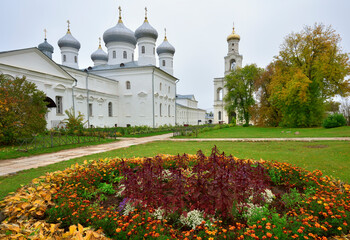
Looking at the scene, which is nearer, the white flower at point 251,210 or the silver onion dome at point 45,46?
the white flower at point 251,210

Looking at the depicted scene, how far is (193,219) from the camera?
346 centimetres

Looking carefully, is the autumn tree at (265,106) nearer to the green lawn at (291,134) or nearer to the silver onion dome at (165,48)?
the green lawn at (291,134)

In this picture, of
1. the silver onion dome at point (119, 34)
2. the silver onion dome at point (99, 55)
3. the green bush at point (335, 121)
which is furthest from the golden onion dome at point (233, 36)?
the green bush at point (335, 121)

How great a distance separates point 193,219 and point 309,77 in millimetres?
27759

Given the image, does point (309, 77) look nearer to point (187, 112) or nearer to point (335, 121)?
point (335, 121)

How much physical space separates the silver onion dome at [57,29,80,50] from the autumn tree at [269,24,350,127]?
30385 millimetres

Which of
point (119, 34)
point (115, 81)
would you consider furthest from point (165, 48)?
point (115, 81)

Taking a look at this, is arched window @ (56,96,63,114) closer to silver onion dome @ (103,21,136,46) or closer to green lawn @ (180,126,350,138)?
green lawn @ (180,126,350,138)

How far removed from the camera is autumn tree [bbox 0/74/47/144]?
37.4 feet

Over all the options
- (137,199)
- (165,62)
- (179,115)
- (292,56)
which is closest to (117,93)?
(165,62)

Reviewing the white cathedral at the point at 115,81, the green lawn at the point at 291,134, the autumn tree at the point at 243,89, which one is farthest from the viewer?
the autumn tree at the point at 243,89

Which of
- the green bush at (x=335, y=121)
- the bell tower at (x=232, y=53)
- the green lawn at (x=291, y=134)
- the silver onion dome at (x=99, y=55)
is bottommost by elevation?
the green lawn at (x=291, y=134)

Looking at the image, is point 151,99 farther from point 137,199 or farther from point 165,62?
point 137,199

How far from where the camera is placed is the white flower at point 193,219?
134 inches
